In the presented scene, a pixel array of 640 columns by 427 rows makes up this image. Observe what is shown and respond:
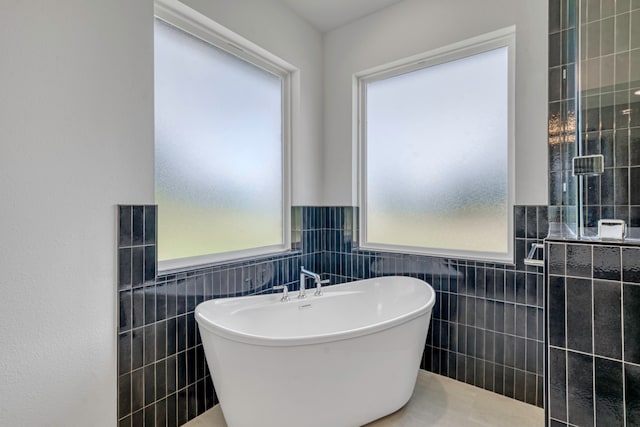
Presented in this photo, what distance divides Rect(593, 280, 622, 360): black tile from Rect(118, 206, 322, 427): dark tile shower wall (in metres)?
1.88

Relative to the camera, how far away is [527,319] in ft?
6.47

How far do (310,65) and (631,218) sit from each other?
2.46m

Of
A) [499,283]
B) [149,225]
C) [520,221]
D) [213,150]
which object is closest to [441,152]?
[520,221]

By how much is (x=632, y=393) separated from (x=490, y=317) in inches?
45.9

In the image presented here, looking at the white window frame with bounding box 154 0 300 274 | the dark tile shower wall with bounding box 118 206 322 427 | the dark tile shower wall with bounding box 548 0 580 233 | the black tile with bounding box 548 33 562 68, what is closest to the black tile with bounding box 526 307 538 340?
the dark tile shower wall with bounding box 548 0 580 233

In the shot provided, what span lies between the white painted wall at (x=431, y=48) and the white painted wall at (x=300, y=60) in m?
0.11

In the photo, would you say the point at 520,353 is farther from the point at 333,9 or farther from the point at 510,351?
Answer: the point at 333,9

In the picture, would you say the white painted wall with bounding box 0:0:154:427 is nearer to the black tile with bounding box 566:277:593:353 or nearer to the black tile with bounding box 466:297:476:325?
the black tile with bounding box 566:277:593:353

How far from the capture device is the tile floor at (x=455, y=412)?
1801 mm

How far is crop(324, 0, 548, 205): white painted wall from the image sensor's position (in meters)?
1.95

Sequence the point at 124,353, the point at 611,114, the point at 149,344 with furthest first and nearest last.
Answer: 1. the point at 149,344
2. the point at 124,353
3. the point at 611,114

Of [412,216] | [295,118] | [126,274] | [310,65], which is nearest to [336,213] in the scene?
[412,216]

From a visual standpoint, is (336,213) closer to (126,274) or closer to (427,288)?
(427,288)

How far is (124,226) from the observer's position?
5.11ft
